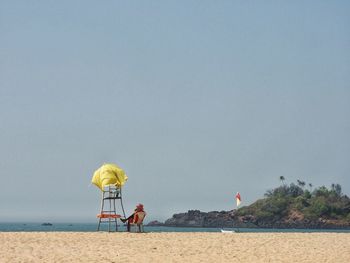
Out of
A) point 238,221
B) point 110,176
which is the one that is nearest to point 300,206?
point 238,221

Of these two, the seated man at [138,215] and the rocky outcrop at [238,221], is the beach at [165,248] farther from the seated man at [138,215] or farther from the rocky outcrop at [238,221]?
the rocky outcrop at [238,221]

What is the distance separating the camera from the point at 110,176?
28266mm

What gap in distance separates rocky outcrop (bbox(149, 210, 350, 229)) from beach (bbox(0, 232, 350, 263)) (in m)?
104

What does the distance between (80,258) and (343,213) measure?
118m

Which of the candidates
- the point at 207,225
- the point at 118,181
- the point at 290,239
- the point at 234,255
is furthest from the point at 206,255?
the point at 207,225

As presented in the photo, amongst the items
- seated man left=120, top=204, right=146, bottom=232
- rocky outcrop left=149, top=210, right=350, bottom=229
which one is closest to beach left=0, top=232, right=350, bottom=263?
seated man left=120, top=204, right=146, bottom=232

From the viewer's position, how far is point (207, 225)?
135 m

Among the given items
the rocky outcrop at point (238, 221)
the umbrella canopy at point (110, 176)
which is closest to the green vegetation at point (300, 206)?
the rocky outcrop at point (238, 221)

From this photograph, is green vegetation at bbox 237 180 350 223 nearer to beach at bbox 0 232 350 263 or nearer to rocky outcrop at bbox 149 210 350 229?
rocky outcrop at bbox 149 210 350 229

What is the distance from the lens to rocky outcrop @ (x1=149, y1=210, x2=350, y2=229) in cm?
13000

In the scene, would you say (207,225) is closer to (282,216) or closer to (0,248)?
(282,216)

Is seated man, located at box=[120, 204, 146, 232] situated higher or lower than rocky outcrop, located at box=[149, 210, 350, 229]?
lower

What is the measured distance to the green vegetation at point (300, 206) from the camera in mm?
132500

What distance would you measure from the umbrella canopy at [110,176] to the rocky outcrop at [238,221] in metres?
101
